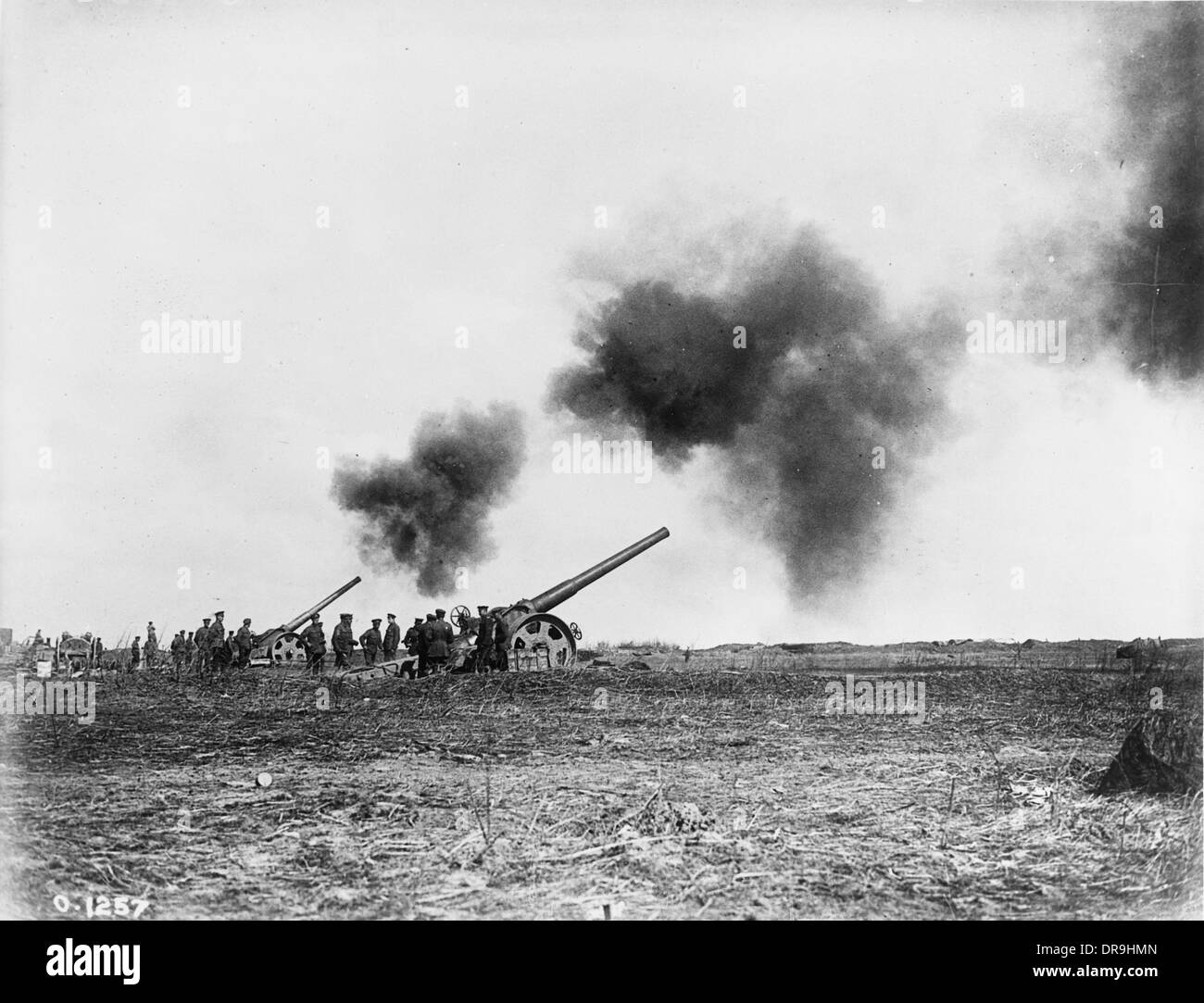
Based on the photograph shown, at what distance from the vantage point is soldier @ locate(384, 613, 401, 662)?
10734mm

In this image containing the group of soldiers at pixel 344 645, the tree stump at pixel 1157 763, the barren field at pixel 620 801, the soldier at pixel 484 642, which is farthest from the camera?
the soldier at pixel 484 642

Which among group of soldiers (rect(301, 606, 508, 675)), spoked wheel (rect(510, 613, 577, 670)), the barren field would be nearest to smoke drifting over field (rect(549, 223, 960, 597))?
the barren field

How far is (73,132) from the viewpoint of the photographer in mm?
9852

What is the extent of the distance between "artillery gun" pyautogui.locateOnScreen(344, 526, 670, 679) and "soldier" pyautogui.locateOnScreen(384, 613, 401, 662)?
83 millimetres

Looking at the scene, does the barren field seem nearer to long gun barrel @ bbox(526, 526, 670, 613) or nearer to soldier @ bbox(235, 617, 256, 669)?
soldier @ bbox(235, 617, 256, 669)

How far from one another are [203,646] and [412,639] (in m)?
2.03

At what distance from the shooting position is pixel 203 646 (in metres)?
10.3

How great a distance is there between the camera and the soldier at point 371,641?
10539 mm

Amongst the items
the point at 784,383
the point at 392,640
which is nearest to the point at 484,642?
the point at 392,640

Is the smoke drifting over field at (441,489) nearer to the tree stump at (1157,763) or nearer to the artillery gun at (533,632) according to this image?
the artillery gun at (533,632)

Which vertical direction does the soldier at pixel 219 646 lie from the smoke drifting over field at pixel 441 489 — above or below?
below

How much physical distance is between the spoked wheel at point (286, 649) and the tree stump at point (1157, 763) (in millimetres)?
7773

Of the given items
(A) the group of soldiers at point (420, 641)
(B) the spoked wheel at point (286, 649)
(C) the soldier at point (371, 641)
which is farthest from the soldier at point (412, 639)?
(B) the spoked wheel at point (286, 649)
